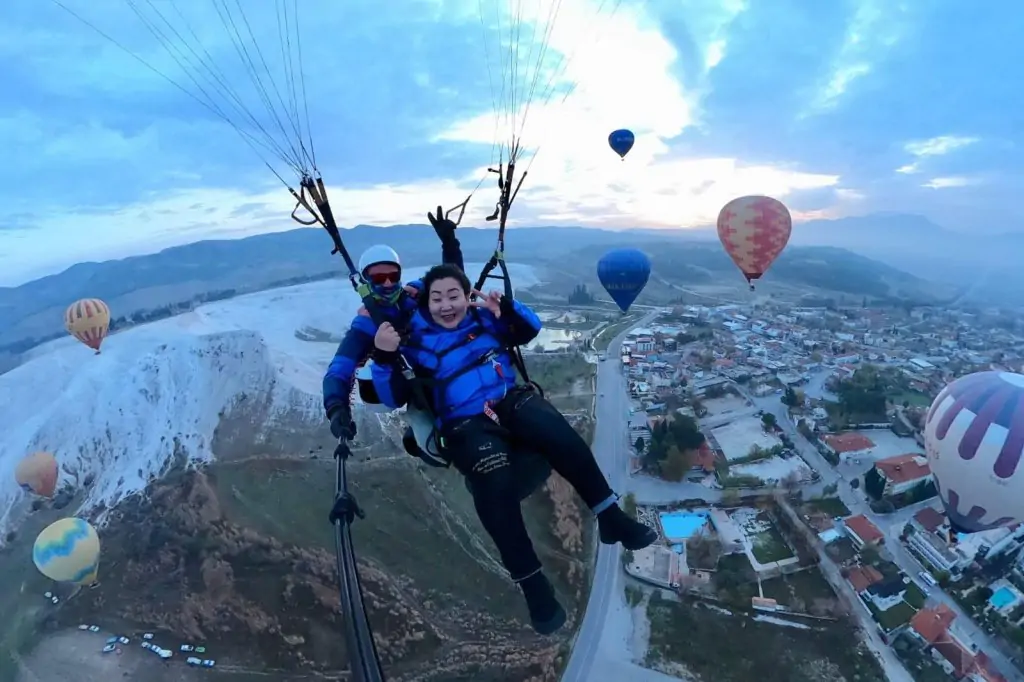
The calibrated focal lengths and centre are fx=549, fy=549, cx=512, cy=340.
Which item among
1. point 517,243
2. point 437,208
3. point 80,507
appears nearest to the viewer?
point 437,208

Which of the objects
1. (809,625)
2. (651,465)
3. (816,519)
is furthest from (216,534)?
(816,519)

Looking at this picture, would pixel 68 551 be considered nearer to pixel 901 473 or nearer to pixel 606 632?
pixel 606 632

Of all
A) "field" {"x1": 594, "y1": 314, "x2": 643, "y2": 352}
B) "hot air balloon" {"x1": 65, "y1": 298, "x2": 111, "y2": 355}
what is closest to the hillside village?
"field" {"x1": 594, "y1": 314, "x2": 643, "y2": 352}

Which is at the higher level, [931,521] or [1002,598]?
[931,521]

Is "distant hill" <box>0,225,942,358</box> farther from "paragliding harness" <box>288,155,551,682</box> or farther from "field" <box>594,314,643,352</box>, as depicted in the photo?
"paragliding harness" <box>288,155,551,682</box>

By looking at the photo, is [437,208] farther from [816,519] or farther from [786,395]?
[786,395]

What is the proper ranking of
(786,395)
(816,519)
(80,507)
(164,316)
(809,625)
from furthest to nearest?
(164,316) → (786,395) → (80,507) → (816,519) → (809,625)

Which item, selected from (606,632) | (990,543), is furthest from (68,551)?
(990,543)
